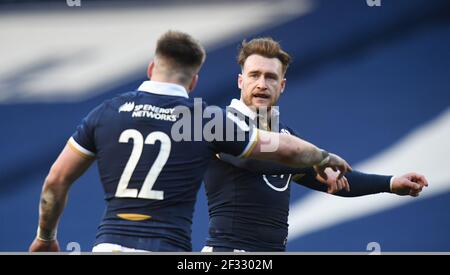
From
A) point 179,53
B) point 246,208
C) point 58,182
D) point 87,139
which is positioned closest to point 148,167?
point 87,139

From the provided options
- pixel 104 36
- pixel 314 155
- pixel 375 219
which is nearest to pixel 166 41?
pixel 314 155

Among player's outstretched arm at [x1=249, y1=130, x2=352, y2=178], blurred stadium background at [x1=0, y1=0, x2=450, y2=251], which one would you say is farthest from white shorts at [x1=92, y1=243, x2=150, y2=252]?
blurred stadium background at [x1=0, y1=0, x2=450, y2=251]

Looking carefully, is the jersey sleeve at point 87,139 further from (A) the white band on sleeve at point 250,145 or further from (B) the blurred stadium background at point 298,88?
(B) the blurred stadium background at point 298,88

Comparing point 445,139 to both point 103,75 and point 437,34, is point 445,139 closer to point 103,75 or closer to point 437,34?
point 437,34

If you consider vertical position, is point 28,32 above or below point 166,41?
above

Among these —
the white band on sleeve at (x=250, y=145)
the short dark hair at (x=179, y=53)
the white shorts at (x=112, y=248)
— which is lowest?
the white shorts at (x=112, y=248)

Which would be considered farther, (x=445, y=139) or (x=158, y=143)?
(x=445, y=139)

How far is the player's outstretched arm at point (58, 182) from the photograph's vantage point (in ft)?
12.4

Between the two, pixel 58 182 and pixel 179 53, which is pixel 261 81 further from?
pixel 58 182

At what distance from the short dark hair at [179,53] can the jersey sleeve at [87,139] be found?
401 millimetres

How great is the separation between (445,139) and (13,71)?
3.13 meters

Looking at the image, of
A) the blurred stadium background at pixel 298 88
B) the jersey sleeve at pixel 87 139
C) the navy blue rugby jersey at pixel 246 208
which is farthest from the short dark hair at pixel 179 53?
the blurred stadium background at pixel 298 88

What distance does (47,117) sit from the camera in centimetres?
559

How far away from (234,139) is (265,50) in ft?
4.82
